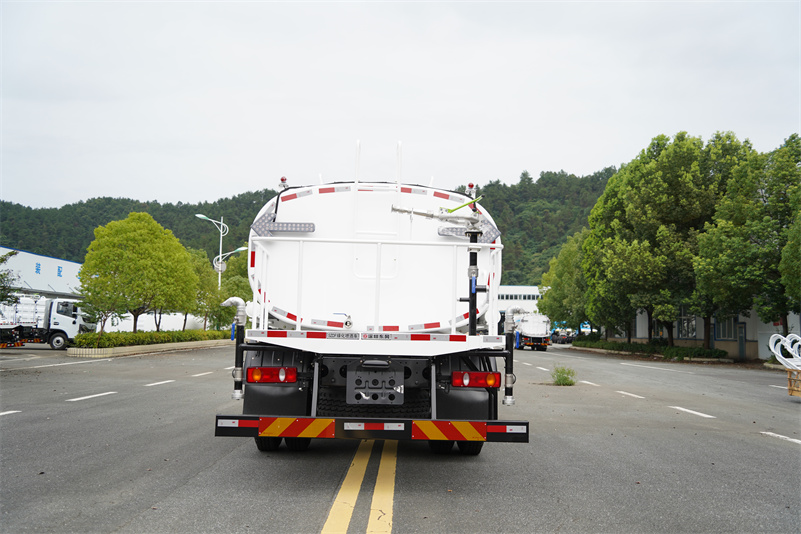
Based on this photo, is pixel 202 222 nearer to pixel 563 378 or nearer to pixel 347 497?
pixel 563 378

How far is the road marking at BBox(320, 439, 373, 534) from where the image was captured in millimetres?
4758

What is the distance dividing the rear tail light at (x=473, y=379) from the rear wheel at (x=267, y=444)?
2332 mm

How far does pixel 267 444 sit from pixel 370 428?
2273mm

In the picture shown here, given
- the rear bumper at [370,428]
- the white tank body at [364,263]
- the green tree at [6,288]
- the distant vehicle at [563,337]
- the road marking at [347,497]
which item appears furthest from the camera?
the distant vehicle at [563,337]

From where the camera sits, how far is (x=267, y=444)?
744 cm

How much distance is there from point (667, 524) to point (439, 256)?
3214mm

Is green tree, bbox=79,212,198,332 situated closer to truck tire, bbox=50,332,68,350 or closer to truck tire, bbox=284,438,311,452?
truck tire, bbox=50,332,68,350

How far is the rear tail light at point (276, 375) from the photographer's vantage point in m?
6.23

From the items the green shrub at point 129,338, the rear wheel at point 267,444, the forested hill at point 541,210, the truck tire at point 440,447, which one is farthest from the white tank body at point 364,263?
the forested hill at point 541,210

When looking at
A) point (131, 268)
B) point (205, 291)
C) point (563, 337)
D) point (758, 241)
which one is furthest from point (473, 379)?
point (563, 337)

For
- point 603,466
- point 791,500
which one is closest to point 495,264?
point 603,466

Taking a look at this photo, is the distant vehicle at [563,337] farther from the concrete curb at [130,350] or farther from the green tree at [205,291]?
the concrete curb at [130,350]

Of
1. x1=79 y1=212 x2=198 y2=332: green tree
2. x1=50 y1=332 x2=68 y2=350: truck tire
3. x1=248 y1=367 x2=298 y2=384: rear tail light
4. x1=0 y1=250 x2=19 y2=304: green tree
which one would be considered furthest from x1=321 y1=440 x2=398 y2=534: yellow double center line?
x1=50 y1=332 x2=68 y2=350: truck tire

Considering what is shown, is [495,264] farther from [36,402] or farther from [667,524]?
[36,402]
